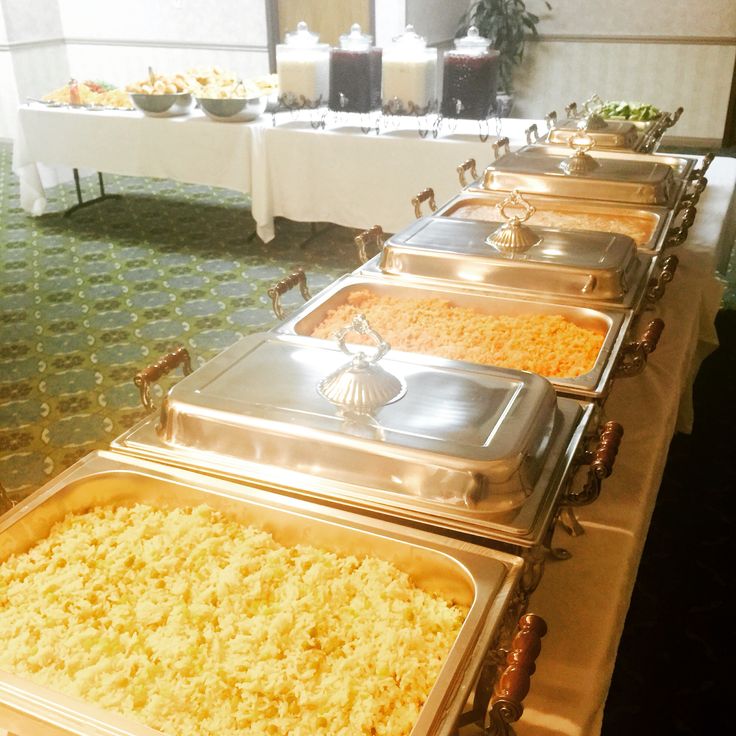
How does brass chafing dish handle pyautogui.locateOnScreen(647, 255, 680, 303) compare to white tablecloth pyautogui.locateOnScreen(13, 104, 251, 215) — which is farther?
white tablecloth pyautogui.locateOnScreen(13, 104, 251, 215)

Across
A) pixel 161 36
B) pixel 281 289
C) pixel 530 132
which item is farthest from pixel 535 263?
pixel 161 36

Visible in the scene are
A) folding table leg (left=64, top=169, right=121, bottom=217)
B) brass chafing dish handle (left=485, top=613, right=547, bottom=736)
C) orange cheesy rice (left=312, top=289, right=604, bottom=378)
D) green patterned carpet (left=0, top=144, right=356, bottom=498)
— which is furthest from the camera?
folding table leg (left=64, top=169, right=121, bottom=217)

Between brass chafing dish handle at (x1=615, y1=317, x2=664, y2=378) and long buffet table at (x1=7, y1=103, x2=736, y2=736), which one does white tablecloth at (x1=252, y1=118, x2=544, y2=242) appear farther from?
brass chafing dish handle at (x1=615, y1=317, x2=664, y2=378)

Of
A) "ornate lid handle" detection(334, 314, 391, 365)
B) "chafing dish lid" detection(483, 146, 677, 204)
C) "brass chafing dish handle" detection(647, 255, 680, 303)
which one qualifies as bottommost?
"brass chafing dish handle" detection(647, 255, 680, 303)

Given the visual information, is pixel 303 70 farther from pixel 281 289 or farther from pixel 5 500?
pixel 5 500

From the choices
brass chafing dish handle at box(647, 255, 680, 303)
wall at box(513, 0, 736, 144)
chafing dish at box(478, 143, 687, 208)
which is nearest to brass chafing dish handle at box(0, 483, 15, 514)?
brass chafing dish handle at box(647, 255, 680, 303)

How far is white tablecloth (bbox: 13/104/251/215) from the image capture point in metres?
3.18

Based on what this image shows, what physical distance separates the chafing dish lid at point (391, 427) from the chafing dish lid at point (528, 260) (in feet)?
1.56

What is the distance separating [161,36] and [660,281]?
5.34m

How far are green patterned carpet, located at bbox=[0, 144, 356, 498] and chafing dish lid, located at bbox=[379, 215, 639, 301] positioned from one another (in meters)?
0.99

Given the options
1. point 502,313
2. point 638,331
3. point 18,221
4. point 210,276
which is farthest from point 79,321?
point 638,331

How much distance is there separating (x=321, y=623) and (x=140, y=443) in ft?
1.13

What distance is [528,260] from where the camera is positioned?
141 centimetres

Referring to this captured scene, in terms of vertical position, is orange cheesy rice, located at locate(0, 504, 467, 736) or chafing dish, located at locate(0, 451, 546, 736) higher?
chafing dish, located at locate(0, 451, 546, 736)
